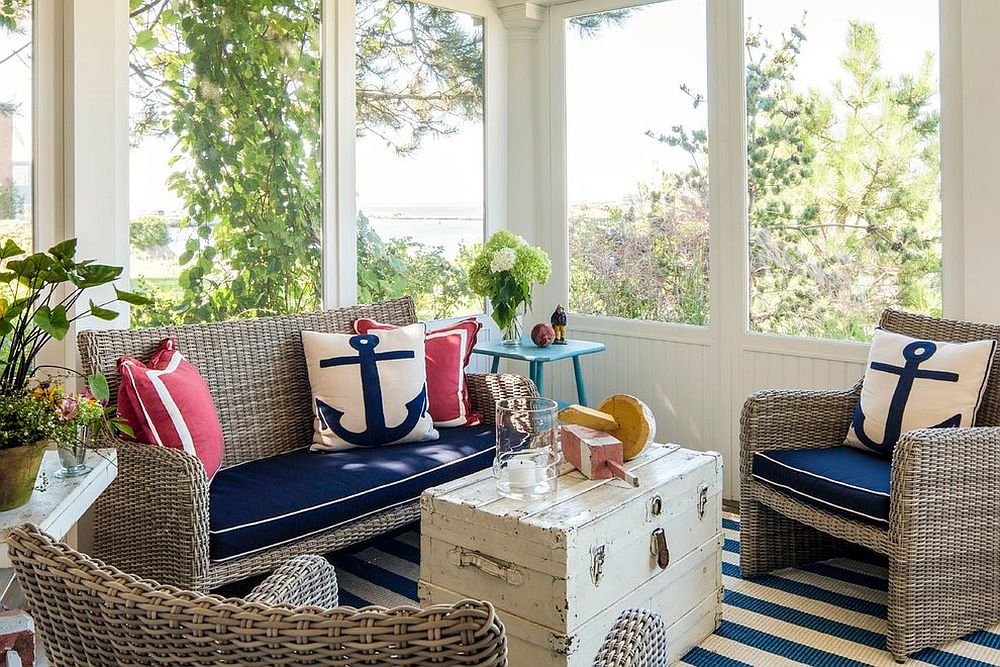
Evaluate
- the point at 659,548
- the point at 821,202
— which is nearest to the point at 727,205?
the point at 821,202

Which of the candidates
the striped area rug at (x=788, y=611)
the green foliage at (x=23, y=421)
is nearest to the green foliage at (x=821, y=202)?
the striped area rug at (x=788, y=611)

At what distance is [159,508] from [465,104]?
8.86ft

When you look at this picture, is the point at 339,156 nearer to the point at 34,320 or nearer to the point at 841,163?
the point at 34,320

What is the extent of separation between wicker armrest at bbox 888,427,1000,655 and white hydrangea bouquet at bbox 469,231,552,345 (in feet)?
6.27

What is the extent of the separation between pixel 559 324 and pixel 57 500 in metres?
2.58

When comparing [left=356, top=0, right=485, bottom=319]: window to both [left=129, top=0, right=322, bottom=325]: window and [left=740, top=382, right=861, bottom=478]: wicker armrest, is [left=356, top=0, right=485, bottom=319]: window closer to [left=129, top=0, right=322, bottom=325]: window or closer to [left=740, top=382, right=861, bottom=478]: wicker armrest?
[left=129, top=0, right=322, bottom=325]: window

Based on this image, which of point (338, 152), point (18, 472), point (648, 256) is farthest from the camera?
point (648, 256)

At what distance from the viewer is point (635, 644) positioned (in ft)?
4.98

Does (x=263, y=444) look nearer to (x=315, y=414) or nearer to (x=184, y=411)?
(x=315, y=414)

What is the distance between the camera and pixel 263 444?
3305mm

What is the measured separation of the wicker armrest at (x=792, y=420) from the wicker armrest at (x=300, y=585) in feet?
5.86

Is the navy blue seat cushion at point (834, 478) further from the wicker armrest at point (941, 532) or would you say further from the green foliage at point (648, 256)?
the green foliage at point (648, 256)

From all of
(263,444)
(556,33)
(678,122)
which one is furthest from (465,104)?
(263,444)

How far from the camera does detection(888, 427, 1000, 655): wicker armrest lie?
8.37 ft
